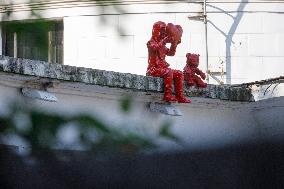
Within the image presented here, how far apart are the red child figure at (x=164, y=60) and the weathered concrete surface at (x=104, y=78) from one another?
121 millimetres

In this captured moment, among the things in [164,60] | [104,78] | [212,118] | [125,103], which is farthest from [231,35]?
[125,103]

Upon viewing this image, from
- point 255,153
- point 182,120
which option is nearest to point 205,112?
point 182,120

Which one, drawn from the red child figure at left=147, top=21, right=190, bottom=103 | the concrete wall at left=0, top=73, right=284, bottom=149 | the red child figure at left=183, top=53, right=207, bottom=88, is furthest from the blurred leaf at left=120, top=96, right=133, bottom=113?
the red child figure at left=183, top=53, right=207, bottom=88

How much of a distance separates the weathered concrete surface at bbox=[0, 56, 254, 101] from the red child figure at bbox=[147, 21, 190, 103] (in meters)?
0.12

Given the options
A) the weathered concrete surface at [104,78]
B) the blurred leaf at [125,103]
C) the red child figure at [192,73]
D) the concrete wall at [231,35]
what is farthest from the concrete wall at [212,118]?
the blurred leaf at [125,103]

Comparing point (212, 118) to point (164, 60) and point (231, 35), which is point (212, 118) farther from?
point (231, 35)

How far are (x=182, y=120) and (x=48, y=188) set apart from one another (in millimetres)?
2257

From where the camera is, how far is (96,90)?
606 cm

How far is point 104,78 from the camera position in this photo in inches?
230

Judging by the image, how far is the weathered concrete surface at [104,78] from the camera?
474 cm

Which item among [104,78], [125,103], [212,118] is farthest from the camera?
[212,118]

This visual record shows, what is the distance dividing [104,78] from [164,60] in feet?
4.27

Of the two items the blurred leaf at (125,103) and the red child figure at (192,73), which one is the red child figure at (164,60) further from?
the blurred leaf at (125,103)

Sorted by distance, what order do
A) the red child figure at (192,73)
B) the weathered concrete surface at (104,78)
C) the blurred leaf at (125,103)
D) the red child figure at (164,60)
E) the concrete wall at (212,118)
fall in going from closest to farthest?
the blurred leaf at (125,103), the weathered concrete surface at (104,78), the concrete wall at (212,118), the red child figure at (164,60), the red child figure at (192,73)
